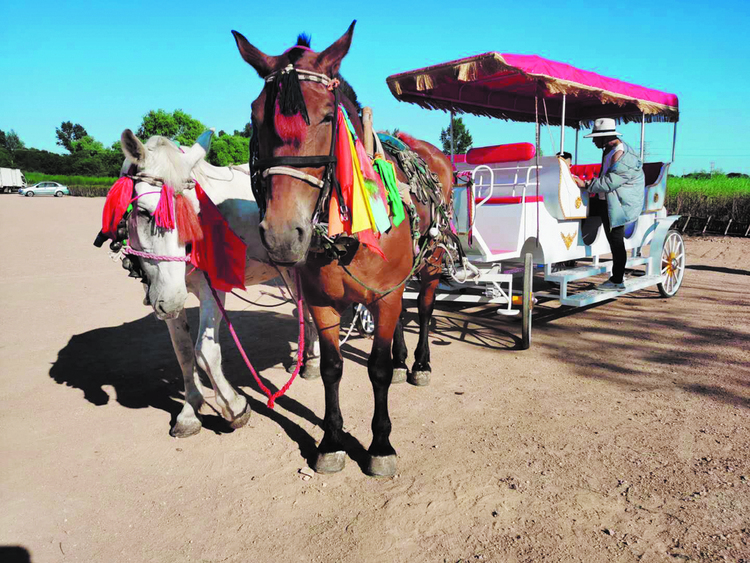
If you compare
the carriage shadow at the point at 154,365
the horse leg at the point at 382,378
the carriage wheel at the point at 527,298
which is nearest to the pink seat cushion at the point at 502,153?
the carriage wheel at the point at 527,298

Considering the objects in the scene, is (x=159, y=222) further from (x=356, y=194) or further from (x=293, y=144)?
(x=356, y=194)

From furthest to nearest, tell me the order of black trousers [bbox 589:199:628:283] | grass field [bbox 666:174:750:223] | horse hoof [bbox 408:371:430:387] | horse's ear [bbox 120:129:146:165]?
1. grass field [bbox 666:174:750:223]
2. black trousers [bbox 589:199:628:283]
3. horse hoof [bbox 408:371:430:387]
4. horse's ear [bbox 120:129:146:165]

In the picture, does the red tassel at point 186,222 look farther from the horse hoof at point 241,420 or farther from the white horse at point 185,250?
the horse hoof at point 241,420

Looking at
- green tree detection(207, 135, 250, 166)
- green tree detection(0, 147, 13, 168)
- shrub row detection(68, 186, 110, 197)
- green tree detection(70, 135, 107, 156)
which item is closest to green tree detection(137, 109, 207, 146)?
green tree detection(207, 135, 250, 166)

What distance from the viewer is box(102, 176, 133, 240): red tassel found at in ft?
9.65

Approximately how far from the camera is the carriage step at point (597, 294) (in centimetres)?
588

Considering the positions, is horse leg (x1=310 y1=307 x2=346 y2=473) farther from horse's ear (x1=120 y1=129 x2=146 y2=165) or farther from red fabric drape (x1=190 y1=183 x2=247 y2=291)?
horse's ear (x1=120 y1=129 x2=146 y2=165)

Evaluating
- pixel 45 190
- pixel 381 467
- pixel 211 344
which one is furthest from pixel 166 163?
pixel 45 190

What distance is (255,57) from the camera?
2.52 meters

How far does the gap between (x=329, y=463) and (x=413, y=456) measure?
0.58 m

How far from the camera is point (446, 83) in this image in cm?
641

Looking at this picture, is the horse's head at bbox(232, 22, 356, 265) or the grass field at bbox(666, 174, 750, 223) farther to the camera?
the grass field at bbox(666, 174, 750, 223)

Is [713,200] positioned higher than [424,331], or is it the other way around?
[713,200]

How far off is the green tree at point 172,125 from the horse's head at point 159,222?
51.6 meters
